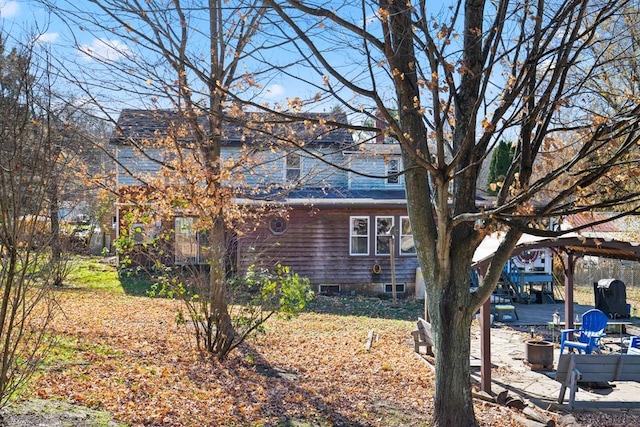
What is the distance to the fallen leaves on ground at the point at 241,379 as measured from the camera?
6.51m

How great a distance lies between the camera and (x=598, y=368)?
8.68 meters

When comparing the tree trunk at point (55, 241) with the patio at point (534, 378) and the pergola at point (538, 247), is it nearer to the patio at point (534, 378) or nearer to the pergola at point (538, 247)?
the pergola at point (538, 247)

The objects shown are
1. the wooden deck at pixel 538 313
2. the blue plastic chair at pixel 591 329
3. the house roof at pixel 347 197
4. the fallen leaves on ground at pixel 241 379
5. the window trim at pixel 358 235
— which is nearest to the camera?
the fallen leaves on ground at pixel 241 379

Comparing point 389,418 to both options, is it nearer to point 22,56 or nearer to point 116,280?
point 22,56

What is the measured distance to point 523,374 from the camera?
10477mm

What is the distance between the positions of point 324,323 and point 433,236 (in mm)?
9150

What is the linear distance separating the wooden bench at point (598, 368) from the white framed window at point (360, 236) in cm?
1336

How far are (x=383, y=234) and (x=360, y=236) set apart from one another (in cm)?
92

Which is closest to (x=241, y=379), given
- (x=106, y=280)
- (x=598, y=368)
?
(x=598, y=368)

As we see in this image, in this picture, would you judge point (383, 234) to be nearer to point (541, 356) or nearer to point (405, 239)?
point (405, 239)

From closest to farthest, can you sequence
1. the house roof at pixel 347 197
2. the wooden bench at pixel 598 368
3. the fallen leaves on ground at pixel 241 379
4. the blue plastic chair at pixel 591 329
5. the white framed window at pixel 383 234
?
the fallen leaves on ground at pixel 241 379, the wooden bench at pixel 598 368, the blue plastic chair at pixel 591 329, the house roof at pixel 347 197, the white framed window at pixel 383 234

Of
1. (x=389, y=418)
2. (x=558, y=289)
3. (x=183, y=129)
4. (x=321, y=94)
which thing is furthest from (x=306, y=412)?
(x=558, y=289)

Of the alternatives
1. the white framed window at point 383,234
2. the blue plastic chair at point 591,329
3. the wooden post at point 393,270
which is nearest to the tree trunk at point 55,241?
the blue plastic chair at point 591,329

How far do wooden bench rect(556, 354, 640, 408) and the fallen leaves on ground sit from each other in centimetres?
117
